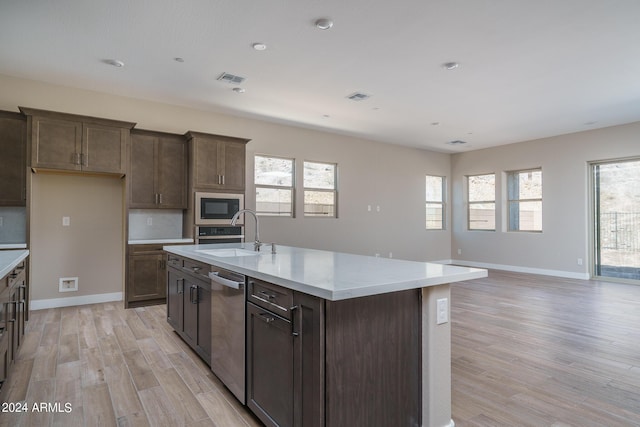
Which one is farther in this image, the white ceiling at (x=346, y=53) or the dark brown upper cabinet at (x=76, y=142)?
the dark brown upper cabinet at (x=76, y=142)

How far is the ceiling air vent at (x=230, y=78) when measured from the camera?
167 inches

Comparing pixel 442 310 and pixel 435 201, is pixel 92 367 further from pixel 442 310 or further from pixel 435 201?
pixel 435 201

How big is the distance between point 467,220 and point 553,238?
2.01m

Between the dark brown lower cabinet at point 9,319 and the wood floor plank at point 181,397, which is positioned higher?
the dark brown lower cabinet at point 9,319

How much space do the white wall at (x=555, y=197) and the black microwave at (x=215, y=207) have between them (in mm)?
5995

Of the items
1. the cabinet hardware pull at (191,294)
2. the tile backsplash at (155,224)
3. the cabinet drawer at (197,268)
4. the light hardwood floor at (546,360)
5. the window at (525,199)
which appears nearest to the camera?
the light hardwood floor at (546,360)

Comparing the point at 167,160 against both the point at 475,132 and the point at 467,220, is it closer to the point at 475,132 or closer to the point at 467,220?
the point at 475,132

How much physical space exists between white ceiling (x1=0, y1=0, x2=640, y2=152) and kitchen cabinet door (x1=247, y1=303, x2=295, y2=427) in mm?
2422

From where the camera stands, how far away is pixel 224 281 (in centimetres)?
220

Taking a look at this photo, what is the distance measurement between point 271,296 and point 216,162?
377cm

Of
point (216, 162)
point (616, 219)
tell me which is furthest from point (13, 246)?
point (616, 219)

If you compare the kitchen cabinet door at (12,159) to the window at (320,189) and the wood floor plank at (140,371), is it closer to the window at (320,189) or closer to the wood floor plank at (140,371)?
the wood floor plank at (140,371)

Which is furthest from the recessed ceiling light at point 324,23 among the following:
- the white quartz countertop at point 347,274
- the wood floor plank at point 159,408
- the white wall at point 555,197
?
the white wall at point 555,197

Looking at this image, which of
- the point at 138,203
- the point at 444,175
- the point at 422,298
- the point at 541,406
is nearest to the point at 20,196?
the point at 138,203
